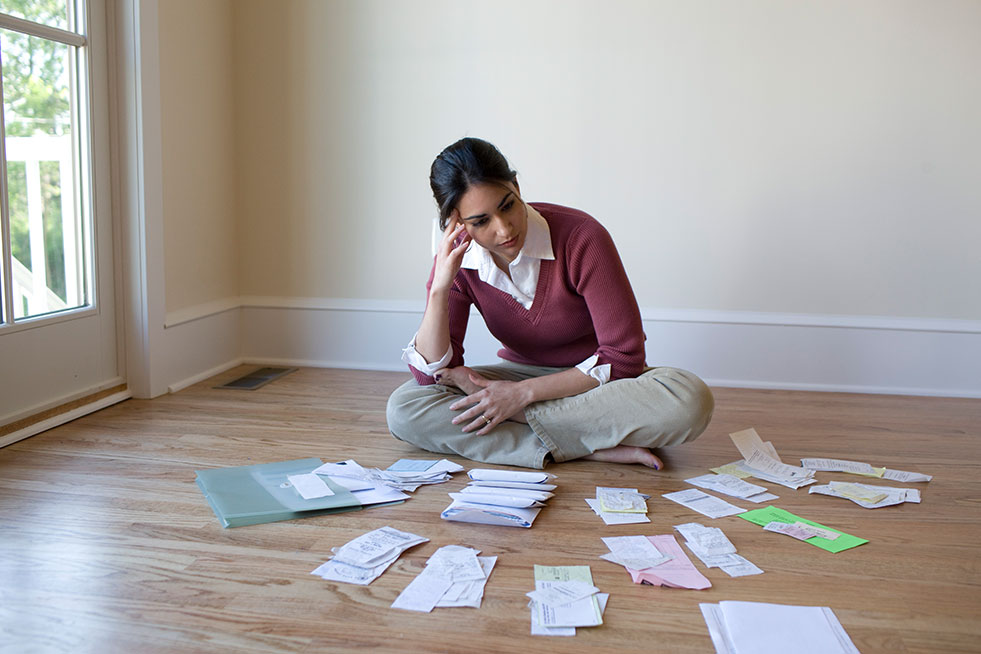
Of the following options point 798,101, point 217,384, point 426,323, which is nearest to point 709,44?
point 798,101

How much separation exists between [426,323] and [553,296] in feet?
1.23

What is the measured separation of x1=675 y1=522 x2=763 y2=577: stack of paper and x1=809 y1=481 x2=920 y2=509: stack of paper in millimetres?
481

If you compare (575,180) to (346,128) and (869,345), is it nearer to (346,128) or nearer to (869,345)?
(346,128)

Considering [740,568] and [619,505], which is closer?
[740,568]

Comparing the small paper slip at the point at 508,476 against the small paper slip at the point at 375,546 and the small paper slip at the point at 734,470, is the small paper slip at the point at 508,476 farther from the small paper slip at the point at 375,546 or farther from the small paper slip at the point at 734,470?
the small paper slip at the point at 734,470

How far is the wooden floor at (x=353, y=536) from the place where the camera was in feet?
5.04

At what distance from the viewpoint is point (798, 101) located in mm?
3551

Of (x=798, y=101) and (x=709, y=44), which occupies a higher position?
(x=709, y=44)

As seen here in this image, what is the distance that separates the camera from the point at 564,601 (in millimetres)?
1654

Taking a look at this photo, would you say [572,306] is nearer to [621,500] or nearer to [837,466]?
[621,500]

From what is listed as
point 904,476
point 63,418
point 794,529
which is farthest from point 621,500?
point 63,418

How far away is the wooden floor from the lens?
5.04ft

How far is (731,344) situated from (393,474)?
1.88 meters

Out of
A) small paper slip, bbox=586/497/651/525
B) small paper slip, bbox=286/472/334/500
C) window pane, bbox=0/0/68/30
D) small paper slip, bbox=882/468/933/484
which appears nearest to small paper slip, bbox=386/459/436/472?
small paper slip, bbox=286/472/334/500
